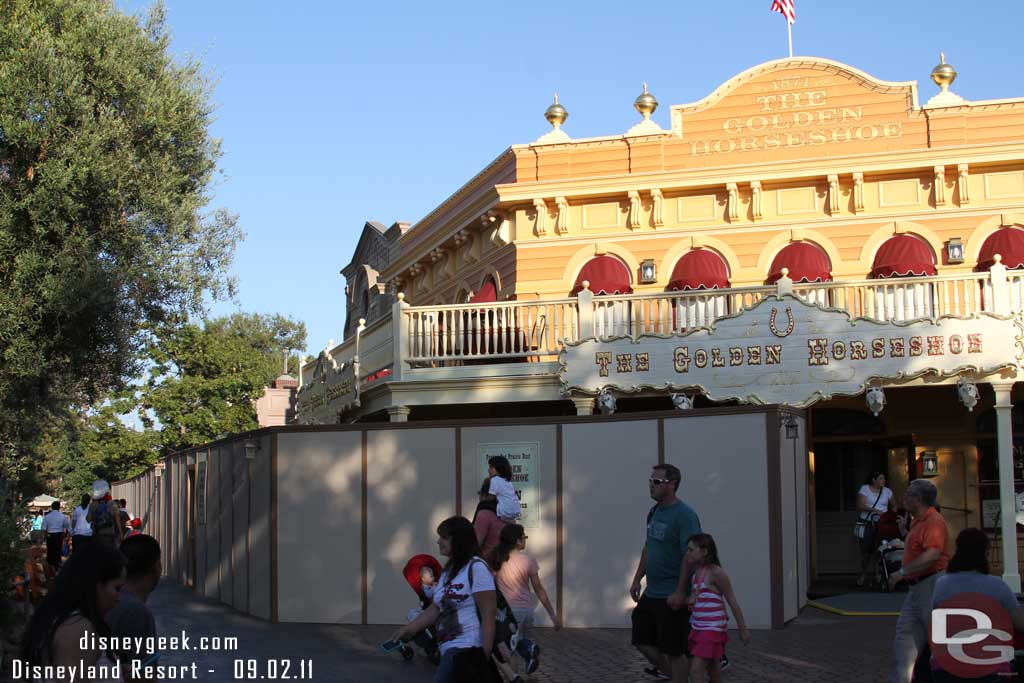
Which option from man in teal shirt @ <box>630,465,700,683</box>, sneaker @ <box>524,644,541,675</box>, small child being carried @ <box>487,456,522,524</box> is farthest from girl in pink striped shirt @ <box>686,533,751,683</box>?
small child being carried @ <box>487,456,522,524</box>

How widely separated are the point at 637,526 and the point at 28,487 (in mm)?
21682

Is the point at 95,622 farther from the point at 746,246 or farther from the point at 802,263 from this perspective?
the point at 746,246

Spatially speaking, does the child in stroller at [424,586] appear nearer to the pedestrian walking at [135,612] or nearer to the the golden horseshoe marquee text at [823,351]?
the pedestrian walking at [135,612]

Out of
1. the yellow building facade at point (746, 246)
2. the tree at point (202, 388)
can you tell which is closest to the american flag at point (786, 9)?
the yellow building facade at point (746, 246)

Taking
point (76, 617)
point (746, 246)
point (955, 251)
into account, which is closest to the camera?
point (76, 617)

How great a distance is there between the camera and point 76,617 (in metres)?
4.80

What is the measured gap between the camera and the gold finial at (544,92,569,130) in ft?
77.0

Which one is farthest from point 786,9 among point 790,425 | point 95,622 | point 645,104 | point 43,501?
point 43,501

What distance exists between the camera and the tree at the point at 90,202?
1684 cm

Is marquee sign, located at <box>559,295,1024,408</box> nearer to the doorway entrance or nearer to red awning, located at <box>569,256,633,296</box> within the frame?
the doorway entrance

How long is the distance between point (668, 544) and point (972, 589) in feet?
7.47

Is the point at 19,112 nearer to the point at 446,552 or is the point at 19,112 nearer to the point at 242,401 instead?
the point at 446,552

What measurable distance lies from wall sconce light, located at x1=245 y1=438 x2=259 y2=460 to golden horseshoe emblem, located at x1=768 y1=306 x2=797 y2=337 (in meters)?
7.31

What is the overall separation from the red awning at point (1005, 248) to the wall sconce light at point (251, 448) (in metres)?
12.6
